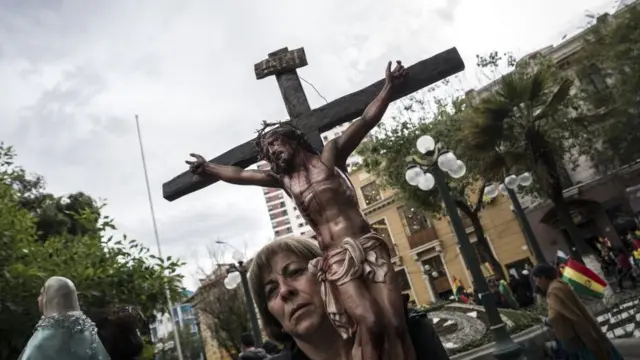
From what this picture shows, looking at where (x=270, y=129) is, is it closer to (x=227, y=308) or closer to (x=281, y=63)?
(x=281, y=63)

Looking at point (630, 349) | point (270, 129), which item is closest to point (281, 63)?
point (270, 129)

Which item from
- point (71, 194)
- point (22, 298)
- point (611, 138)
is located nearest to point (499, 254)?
point (611, 138)

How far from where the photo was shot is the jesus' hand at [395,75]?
259 centimetres

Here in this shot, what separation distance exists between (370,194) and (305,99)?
98.2ft

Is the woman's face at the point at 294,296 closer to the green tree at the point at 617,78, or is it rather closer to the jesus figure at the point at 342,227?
the jesus figure at the point at 342,227

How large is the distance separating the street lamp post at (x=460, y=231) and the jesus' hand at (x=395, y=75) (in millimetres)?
3937

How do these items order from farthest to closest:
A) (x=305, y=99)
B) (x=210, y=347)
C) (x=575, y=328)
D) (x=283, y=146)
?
(x=210, y=347) → (x=575, y=328) → (x=305, y=99) → (x=283, y=146)

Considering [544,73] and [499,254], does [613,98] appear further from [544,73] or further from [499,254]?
[499,254]

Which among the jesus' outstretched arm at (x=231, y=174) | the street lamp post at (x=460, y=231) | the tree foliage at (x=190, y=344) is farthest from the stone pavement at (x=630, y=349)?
the tree foliage at (x=190, y=344)

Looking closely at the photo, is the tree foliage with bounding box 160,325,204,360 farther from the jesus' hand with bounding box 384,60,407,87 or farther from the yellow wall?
the jesus' hand with bounding box 384,60,407,87

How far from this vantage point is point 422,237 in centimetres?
3042

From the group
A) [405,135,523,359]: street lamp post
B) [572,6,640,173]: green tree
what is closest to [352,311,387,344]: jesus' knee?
[405,135,523,359]: street lamp post

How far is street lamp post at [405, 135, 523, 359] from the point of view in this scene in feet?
17.6

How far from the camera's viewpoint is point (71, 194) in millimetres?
14758
